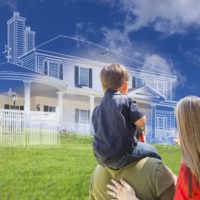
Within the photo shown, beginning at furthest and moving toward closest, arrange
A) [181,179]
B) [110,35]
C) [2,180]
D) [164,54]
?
[164,54] < [110,35] < [2,180] < [181,179]

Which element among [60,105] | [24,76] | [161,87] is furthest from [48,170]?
[161,87]

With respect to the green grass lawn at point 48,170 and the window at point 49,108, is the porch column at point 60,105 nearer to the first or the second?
the window at point 49,108

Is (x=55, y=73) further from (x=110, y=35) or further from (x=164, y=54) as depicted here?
(x=164, y=54)

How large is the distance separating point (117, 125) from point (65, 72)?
7.08 ft

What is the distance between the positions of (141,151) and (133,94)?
2214 mm

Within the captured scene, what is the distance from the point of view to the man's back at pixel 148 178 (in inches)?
53.7

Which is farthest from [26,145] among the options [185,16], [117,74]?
[117,74]

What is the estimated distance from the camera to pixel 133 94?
3.62m

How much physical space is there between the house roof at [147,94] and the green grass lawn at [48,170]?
50 cm

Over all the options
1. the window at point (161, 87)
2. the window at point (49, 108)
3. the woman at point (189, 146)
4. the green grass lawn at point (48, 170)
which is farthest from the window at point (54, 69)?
the woman at point (189, 146)

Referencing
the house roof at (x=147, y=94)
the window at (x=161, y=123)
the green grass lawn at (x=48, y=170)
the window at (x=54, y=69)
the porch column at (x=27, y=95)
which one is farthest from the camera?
the window at (x=161, y=123)

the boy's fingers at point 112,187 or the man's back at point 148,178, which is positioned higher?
the man's back at point 148,178

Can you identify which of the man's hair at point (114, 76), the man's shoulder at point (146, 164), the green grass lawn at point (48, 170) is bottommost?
the green grass lawn at point (48, 170)

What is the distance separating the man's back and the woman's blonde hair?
186 millimetres
